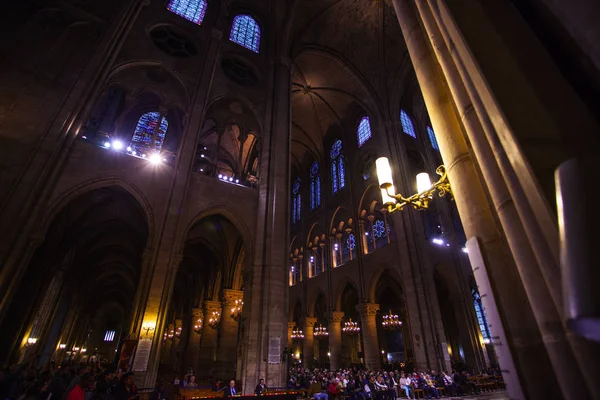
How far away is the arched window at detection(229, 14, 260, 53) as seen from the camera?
15.0 m

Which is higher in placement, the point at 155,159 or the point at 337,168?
the point at 337,168

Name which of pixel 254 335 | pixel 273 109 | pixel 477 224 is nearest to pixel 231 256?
pixel 254 335

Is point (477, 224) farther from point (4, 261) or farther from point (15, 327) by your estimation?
point (15, 327)

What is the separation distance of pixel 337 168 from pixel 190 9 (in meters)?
14.0

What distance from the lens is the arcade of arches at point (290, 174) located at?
4.42 feet

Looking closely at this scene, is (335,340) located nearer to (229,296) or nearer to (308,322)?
(308,322)

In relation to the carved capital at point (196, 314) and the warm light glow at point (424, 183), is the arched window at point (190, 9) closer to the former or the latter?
the warm light glow at point (424, 183)

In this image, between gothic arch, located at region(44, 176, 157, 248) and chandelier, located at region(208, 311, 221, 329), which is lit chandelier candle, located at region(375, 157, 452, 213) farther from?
chandelier, located at region(208, 311, 221, 329)

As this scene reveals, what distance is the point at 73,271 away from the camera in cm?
1700

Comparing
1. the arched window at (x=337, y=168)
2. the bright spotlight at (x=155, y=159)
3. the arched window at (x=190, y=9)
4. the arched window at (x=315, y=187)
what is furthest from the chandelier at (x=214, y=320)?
the arched window at (x=190, y=9)

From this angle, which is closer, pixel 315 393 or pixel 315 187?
pixel 315 393

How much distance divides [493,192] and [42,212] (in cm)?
1046

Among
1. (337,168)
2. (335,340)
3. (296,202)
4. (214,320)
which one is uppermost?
(337,168)

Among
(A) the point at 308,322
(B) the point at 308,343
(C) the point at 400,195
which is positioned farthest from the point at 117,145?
(B) the point at 308,343
